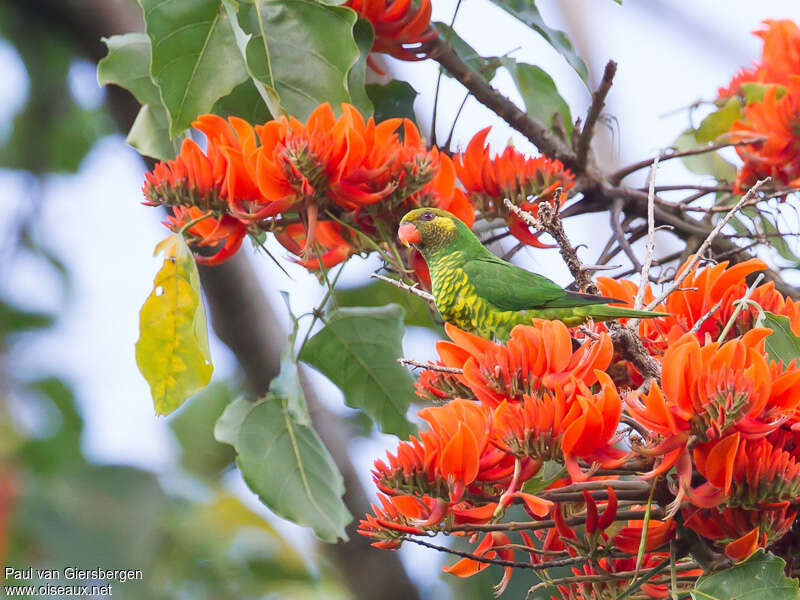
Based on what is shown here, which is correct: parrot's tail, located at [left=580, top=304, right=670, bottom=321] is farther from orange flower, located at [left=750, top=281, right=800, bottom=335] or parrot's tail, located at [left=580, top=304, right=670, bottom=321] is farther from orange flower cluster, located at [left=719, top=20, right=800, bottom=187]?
orange flower cluster, located at [left=719, top=20, right=800, bottom=187]

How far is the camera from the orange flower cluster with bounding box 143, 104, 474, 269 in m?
1.27

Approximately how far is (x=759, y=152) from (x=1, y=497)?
1.82 metres

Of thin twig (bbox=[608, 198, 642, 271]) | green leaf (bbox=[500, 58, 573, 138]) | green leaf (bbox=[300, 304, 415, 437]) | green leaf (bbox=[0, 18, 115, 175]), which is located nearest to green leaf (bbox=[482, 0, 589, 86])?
green leaf (bbox=[500, 58, 573, 138])

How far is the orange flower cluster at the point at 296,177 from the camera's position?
4.17ft

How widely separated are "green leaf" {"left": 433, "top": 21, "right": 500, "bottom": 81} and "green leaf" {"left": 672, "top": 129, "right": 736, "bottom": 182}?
499mm

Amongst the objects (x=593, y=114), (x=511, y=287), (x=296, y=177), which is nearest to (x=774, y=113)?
(x=593, y=114)

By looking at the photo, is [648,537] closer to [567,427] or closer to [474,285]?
[567,427]

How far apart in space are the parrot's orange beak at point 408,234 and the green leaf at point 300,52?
8.8 inches

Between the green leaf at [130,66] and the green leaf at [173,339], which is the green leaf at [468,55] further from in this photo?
the green leaf at [173,339]

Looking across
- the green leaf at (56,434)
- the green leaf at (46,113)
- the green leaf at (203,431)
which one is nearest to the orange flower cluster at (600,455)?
the green leaf at (46,113)

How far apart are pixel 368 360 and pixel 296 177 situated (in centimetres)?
54

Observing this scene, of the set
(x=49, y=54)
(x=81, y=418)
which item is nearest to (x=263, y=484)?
(x=49, y=54)

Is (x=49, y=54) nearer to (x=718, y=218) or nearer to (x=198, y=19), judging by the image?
(x=198, y=19)

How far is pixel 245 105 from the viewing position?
1558 millimetres
